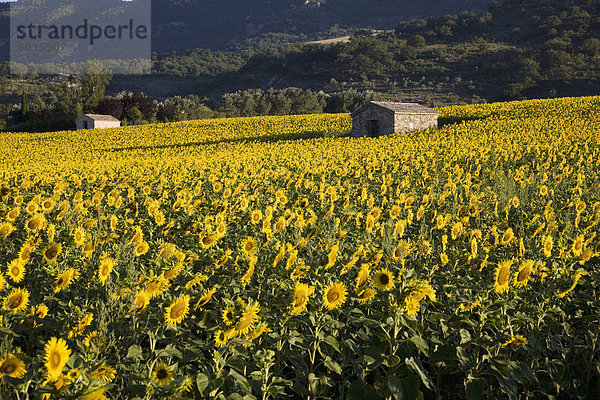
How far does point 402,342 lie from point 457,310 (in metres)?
0.61

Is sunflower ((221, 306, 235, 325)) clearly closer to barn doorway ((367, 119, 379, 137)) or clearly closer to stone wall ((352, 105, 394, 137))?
stone wall ((352, 105, 394, 137))

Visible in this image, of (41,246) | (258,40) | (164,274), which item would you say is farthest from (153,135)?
(258,40)

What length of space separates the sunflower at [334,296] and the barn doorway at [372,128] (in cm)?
2778

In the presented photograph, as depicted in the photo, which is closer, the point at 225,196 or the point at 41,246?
the point at 41,246

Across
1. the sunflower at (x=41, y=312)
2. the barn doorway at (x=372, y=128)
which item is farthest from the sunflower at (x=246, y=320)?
the barn doorway at (x=372, y=128)

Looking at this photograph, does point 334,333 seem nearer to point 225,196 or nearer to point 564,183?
point 225,196

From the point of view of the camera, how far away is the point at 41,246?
5.09 m

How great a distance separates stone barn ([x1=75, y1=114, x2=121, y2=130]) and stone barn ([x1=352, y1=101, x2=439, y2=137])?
2977 cm

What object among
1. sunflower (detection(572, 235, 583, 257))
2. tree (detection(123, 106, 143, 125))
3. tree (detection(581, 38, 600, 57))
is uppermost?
tree (detection(581, 38, 600, 57))

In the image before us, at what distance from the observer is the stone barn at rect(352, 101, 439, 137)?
28266mm

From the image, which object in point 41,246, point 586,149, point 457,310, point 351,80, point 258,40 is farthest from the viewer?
point 258,40

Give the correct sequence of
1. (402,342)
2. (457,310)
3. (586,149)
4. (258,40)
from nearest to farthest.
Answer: (402,342) < (457,310) < (586,149) < (258,40)

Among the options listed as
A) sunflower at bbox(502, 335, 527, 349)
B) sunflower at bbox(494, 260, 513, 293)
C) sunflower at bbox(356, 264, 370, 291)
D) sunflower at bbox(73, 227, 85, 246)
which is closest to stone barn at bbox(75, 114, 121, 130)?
sunflower at bbox(73, 227, 85, 246)

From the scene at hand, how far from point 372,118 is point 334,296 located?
27.7 metres
